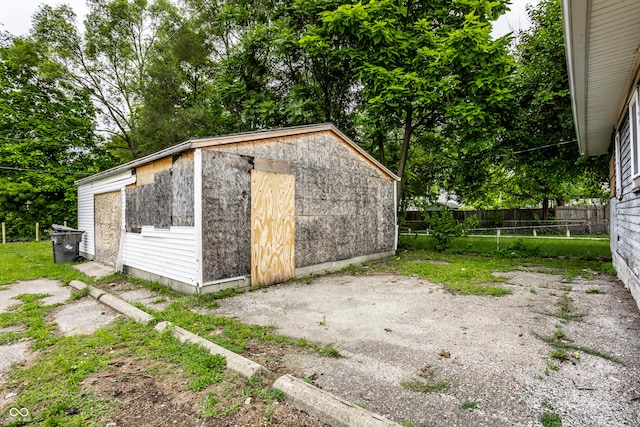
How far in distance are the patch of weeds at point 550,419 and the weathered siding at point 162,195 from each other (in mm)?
5245

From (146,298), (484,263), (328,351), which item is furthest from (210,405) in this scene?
(484,263)

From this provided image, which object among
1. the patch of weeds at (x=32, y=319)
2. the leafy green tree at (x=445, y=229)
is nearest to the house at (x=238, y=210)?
the patch of weeds at (x=32, y=319)

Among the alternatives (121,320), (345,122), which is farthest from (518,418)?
(345,122)

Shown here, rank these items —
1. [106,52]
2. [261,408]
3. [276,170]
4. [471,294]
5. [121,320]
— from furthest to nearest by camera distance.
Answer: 1. [106,52]
2. [276,170]
3. [471,294]
4. [121,320]
5. [261,408]

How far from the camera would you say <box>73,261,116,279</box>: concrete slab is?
7.44 meters

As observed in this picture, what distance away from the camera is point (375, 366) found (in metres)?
2.93

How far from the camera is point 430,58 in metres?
10.5

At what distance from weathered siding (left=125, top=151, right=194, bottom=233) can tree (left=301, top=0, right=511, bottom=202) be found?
6937mm

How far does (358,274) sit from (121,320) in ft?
17.0

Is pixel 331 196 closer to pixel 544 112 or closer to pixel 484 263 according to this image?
pixel 484 263

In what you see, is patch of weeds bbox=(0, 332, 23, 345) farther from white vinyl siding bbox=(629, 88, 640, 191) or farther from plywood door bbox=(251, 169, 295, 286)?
white vinyl siding bbox=(629, 88, 640, 191)

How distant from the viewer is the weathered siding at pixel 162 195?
5.67 meters

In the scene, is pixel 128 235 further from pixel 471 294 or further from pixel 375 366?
pixel 471 294

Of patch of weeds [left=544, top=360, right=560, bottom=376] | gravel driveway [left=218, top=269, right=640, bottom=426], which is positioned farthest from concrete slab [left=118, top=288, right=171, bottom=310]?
patch of weeds [left=544, top=360, right=560, bottom=376]
